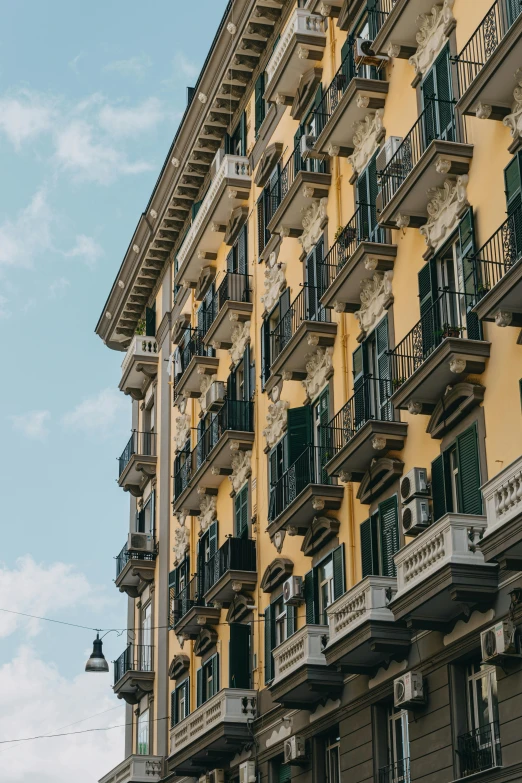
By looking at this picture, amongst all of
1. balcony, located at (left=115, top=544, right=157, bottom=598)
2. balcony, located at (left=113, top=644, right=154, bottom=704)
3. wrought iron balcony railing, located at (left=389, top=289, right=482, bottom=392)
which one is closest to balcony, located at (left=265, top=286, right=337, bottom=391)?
wrought iron balcony railing, located at (left=389, top=289, right=482, bottom=392)

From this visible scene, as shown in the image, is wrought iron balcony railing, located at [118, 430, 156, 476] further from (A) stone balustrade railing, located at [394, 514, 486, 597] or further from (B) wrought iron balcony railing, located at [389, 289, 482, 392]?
(A) stone balustrade railing, located at [394, 514, 486, 597]

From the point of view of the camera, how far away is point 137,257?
148 feet

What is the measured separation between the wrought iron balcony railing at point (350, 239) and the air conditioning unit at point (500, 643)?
8.97 metres

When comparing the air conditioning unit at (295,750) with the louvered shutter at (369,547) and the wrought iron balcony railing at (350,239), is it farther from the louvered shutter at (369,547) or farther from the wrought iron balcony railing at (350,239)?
the wrought iron balcony railing at (350,239)

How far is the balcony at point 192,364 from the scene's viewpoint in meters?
35.6

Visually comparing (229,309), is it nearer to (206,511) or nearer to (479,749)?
(206,511)

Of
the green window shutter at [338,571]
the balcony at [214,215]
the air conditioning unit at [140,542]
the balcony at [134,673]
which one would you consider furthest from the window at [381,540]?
the air conditioning unit at [140,542]

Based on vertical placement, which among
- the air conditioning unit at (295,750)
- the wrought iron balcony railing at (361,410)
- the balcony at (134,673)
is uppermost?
the wrought iron balcony railing at (361,410)

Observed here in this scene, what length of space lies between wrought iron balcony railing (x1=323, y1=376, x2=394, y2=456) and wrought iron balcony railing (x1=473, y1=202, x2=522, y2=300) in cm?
348

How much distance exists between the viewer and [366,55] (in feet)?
83.2

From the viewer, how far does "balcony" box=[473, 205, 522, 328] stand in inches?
696

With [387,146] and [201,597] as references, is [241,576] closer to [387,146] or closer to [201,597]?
[201,597]

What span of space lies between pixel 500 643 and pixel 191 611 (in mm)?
15694

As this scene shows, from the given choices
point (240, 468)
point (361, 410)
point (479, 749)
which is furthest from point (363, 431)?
point (240, 468)
